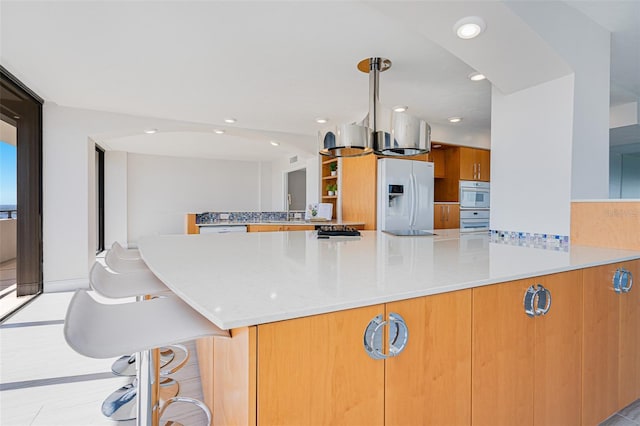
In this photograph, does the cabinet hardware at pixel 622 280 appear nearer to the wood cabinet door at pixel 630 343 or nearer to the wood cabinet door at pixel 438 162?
the wood cabinet door at pixel 630 343

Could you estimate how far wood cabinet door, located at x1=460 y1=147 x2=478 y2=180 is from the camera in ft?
15.9

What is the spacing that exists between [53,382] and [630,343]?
3046 mm

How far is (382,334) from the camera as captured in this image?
2.68 ft

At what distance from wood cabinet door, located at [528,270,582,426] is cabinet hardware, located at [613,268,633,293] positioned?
0.32 m

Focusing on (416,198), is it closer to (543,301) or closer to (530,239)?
(530,239)

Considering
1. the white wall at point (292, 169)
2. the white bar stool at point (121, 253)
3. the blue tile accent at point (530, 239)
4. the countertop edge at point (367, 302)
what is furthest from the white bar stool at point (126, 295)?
the white wall at point (292, 169)

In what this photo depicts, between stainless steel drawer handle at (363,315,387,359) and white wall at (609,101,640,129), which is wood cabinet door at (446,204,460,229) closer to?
white wall at (609,101,640,129)

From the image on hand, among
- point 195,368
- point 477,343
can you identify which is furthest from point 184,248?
point 477,343

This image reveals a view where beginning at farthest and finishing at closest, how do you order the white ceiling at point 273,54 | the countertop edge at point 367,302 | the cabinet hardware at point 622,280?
the white ceiling at point 273,54 < the cabinet hardware at point 622,280 < the countertop edge at point 367,302

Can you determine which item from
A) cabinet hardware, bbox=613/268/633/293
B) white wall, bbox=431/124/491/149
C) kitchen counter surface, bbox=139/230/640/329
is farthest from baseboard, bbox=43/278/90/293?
white wall, bbox=431/124/491/149

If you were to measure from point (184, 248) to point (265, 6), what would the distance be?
144cm

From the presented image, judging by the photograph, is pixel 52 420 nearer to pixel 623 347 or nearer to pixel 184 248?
pixel 184 248

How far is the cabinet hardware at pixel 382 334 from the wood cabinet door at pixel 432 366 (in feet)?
0.06

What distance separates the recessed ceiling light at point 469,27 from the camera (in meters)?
1.66
